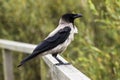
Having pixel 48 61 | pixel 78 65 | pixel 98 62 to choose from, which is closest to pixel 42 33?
pixel 78 65

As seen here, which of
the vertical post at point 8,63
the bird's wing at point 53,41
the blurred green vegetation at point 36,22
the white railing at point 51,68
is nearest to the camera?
the white railing at point 51,68

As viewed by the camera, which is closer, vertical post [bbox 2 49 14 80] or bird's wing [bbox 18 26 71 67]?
bird's wing [bbox 18 26 71 67]

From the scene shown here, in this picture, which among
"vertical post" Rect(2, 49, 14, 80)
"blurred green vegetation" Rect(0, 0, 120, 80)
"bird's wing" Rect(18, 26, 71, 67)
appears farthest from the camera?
"blurred green vegetation" Rect(0, 0, 120, 80)

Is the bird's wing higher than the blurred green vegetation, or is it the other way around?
the bird's wing

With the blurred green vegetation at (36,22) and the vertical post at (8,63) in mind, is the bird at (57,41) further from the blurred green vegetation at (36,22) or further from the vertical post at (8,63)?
the blurred green vegetation at (36,22)

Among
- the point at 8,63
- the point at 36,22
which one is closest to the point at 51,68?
the point at 8,63

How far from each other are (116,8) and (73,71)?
6.28 feet

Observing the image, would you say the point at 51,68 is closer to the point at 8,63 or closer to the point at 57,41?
the point at 57,41

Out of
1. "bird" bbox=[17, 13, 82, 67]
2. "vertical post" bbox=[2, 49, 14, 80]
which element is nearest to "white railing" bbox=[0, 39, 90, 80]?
"vertical post" bbox=[2, 49, 14, 80]

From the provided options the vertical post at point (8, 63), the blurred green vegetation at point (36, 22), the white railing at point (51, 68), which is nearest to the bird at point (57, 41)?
the white railing at point (51, 68)

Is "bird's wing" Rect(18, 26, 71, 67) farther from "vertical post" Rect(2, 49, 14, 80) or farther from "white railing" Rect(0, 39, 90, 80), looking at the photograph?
"vertical post" Rect(2, 49, 14, 80)

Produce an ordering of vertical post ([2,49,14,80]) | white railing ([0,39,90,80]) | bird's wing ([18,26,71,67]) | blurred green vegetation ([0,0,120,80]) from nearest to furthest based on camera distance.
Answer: white railing ([0,39,90,80]) < bird's wing ([18,26,71,67]) < vertical post ([2,49,14,80]) < blurred green vegetation ([0,0,120,80])

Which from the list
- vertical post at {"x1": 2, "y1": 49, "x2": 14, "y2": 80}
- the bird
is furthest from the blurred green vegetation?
the bird

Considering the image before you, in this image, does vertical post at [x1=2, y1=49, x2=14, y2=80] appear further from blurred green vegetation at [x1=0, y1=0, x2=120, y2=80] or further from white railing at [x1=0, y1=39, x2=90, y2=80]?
blurred green vegetation at [x1=0, y1=0, x2=120, y2=80]
